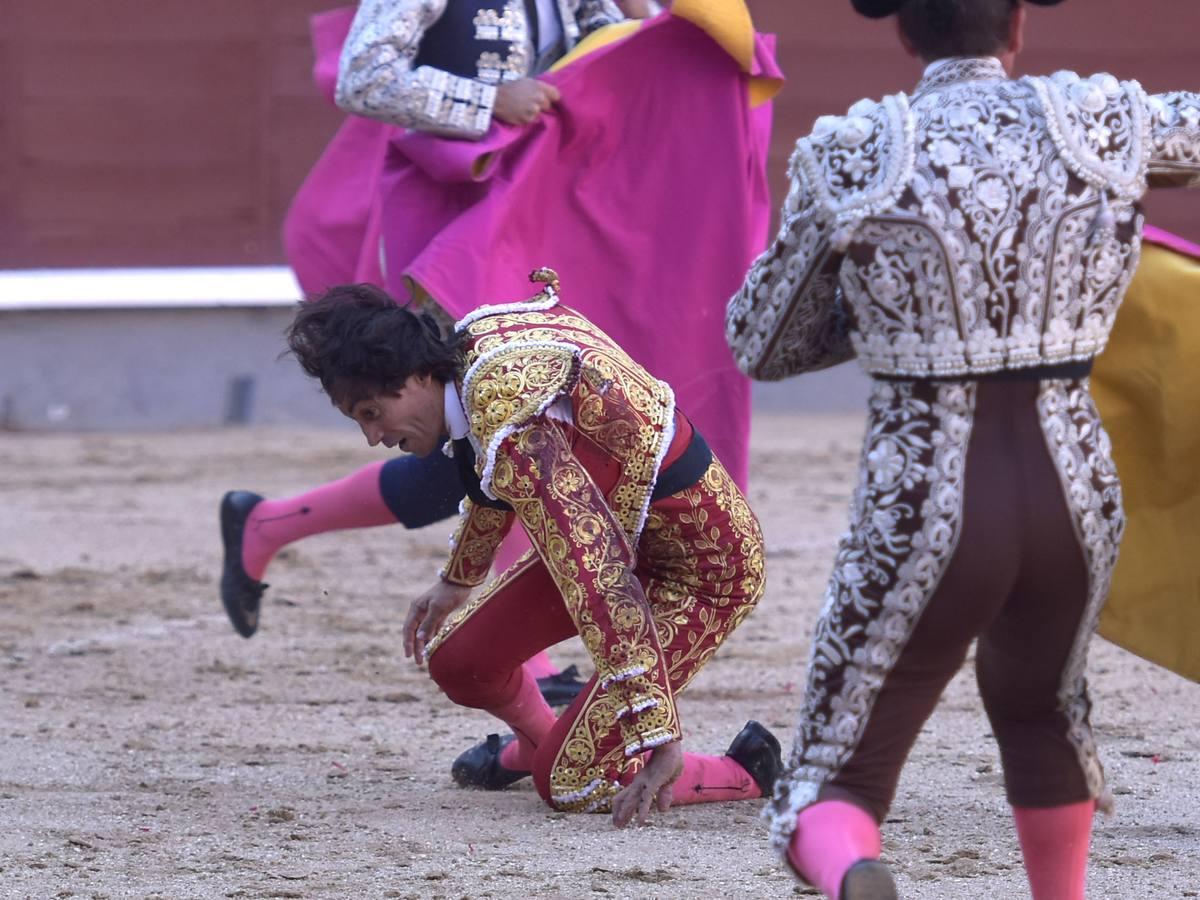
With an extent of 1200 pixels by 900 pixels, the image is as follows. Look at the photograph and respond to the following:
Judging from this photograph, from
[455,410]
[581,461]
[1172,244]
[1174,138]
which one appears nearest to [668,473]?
[581,461]

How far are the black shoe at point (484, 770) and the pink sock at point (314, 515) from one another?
0.65 metres

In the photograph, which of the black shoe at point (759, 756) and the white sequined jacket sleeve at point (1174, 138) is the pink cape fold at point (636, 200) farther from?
the white sequined jacket sleeve at point (1174, 138)

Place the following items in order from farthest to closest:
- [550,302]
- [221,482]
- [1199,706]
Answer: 1. [221,482]
2. [1199,706]
3. [550,302]

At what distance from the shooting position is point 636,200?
11.6 ft

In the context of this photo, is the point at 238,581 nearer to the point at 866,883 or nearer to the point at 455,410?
the point at 455,410

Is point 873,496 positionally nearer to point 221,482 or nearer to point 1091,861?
point 1091,861

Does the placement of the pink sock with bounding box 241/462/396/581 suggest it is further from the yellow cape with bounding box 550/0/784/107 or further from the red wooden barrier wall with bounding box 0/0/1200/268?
the red wooden barrier wall with bounding box 0/0/1200/268

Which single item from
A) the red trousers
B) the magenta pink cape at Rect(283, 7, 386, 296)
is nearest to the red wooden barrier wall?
the magenta pink cape at Rect(283, 7, 386, 296)

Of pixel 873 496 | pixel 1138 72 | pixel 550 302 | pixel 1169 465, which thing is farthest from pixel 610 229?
pixel 1138 72

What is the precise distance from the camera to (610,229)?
3.49m

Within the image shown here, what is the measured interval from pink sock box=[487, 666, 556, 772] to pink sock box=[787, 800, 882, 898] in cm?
98

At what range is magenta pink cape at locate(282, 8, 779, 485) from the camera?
135 inches

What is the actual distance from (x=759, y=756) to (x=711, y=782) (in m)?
0.09

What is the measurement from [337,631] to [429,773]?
4.09 ft
